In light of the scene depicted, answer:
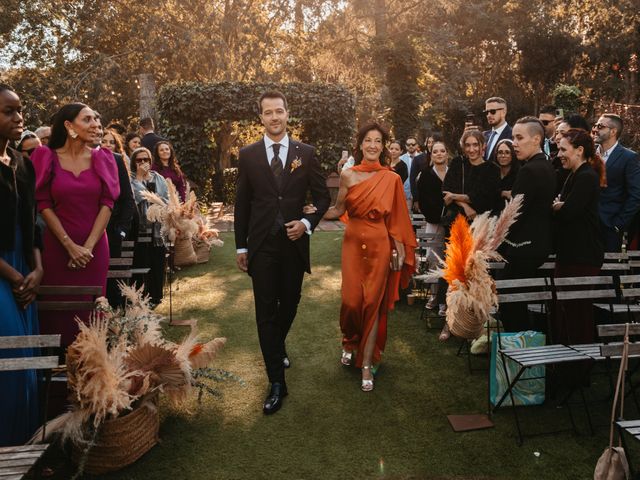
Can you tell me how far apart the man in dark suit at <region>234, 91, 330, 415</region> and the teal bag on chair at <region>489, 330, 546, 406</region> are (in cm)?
163

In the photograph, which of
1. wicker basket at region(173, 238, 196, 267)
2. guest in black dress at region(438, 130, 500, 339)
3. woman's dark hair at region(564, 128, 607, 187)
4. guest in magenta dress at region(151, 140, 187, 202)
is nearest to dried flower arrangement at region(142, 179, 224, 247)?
wicker basket at region(173, 238, 196, 267)

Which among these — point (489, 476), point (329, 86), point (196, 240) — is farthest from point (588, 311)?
point (329, 86)

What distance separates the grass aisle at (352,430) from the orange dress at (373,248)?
1.76 feet

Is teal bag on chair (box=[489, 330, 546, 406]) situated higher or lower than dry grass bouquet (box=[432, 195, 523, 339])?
lower

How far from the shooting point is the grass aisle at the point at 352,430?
3.23 meters

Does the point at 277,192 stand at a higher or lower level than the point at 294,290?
higher

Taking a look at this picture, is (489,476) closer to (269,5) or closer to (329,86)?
(329,86)

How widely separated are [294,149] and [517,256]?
6.54ft

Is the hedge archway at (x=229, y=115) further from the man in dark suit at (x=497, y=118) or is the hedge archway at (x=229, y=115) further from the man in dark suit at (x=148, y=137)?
the man in dark suit at (x=497, y=118)

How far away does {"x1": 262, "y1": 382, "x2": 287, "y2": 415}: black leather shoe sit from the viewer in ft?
12.9

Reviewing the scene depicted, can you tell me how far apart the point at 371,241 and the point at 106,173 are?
2.18m

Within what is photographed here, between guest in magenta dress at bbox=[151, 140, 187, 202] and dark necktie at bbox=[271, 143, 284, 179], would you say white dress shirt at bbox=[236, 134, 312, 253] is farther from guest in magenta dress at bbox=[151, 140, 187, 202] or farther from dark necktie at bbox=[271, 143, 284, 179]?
guest in magenta dress at bbox=[151, 140, 187, 202]

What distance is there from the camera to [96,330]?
2.99 m

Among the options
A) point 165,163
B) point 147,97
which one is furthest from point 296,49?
point 165,163
